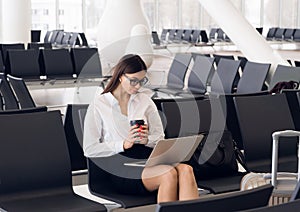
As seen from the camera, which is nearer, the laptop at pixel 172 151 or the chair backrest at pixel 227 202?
the chair backrest at pixel 227 202

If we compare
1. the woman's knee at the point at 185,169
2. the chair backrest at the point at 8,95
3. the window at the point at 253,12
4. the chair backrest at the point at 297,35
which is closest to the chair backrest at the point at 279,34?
the chair backrest at the point at 297,35

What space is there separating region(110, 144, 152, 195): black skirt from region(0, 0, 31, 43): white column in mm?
12414

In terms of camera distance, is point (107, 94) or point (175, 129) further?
point (175, 129)

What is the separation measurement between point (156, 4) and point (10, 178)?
65.5 ft

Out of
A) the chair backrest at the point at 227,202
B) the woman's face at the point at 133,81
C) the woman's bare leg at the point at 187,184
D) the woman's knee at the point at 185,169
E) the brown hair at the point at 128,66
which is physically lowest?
the woman's bare leg at the point at 187,184

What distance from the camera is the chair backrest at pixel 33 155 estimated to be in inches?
150

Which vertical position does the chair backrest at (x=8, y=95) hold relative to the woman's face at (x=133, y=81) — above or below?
below

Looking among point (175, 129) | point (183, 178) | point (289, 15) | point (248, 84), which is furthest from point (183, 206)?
point (289, 15)

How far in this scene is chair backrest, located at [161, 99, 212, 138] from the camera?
4559 mm

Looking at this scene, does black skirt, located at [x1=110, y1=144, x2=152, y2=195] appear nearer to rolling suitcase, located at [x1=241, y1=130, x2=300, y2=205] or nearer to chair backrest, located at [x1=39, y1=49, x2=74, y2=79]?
rolling suitcase, located at [x1=241, y1=130, x2=300, y2=205]

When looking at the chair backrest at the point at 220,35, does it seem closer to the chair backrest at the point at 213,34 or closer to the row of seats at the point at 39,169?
the chair backrest at the point at 213,34

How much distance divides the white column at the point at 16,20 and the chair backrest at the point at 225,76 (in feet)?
27.7

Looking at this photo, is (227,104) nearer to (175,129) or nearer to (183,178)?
(175,129)

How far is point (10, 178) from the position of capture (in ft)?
12.5
